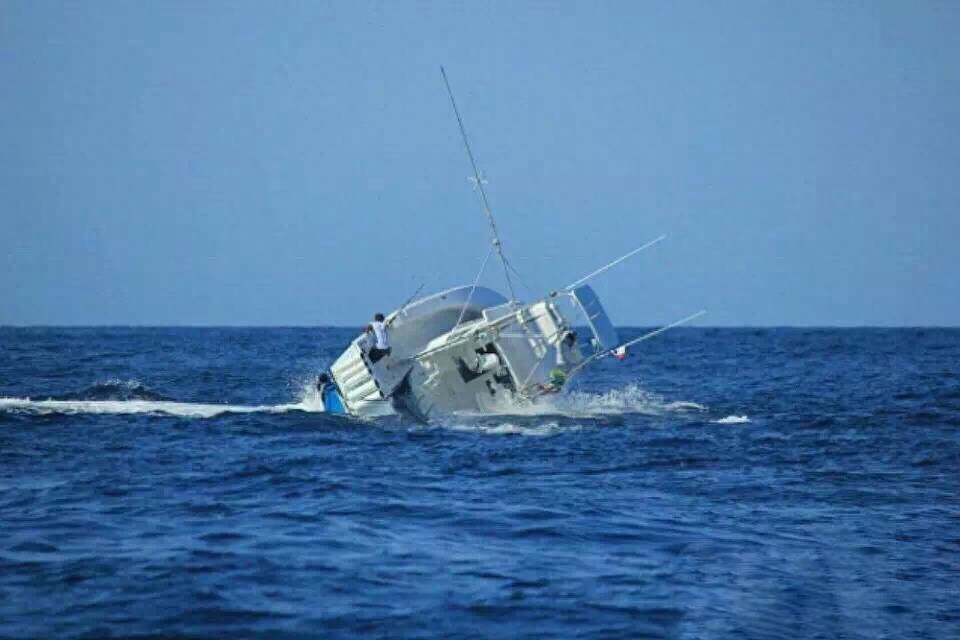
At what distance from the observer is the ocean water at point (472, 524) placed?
Answer: 9.63 m

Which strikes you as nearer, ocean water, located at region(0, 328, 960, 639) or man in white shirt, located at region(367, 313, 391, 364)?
ocean water, located at region(0, 328, 960, 639)

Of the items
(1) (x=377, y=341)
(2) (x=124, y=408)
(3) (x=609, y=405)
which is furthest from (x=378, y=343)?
(3) (x=609, y=405)

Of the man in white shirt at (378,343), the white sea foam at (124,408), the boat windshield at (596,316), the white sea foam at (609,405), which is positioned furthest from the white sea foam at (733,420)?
the white sea foam at (124,408)

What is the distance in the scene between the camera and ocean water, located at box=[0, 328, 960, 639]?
963 centimetres

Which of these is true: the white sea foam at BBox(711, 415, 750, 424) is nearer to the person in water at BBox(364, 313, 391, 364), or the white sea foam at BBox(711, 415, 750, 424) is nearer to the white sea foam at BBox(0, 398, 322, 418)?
the person in water at BBox(364, 313, 391, 364)

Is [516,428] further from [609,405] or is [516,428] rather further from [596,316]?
[609,405]

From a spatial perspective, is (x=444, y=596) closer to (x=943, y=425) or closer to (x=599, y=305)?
(x=599, y=305)

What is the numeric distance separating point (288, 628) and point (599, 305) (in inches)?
657

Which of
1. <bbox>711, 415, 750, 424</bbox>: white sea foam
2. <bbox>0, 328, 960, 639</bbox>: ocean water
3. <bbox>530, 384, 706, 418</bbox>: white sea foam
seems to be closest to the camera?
<bbox>0, 328, 960, 639</bbox>: ocean water

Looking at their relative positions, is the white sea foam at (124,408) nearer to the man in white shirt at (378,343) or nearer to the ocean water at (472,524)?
the ocean water at (472,524)

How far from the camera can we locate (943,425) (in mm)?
26109

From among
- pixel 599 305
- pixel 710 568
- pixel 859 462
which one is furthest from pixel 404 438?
pixel 710 568

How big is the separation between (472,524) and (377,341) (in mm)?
11147

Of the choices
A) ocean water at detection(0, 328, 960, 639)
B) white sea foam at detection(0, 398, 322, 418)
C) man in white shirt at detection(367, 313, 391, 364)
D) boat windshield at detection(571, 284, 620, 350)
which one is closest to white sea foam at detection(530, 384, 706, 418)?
ocean water at detection(0, 328, 960, 639)
